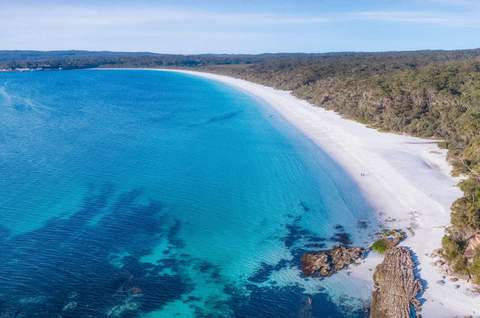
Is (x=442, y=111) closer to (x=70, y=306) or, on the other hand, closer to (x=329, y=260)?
(x=329, y=260)

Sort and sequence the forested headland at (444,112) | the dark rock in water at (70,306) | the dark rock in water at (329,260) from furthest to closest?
1. the forested headland at (444,112)
2. the dark rock in water at (329,260)
3. the dark rock in water at (70,306)

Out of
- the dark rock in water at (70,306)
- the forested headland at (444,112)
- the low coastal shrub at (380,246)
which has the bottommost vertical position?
the dark rock in water at (70,306)

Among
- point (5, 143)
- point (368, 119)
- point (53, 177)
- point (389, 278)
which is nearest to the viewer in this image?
point (389, 278)

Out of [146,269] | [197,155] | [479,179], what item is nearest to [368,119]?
[197,155]

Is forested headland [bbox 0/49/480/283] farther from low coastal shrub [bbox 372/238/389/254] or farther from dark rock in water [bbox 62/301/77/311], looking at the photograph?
dark rock in water [bbox 62/301/77/311]

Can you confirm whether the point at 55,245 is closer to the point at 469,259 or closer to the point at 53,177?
the point at 53,177

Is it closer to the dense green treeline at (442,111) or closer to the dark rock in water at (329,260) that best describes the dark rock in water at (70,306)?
the dark rock in water at (329,260)

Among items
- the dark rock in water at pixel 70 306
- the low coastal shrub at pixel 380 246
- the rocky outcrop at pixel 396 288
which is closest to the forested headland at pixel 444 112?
the rocky outcrop at pixel 396 288
